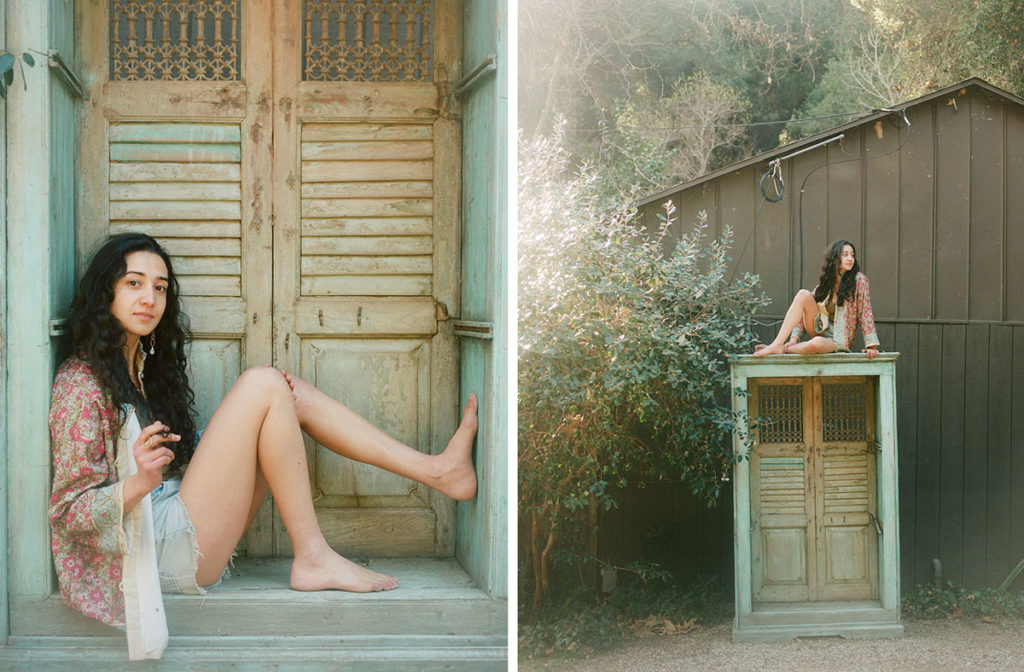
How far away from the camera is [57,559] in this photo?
7.67 ft

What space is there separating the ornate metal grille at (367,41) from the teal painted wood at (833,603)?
157 centimetres

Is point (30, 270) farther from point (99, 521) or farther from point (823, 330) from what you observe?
point (823, 330)

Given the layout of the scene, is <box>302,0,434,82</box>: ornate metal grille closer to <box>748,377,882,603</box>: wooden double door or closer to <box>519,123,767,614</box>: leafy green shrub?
<box>519,123,767,614</box>: leafy green shrub

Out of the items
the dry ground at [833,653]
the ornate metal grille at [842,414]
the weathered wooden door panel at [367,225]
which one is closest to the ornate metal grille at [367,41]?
the weathered wooden door panel at [367,225]

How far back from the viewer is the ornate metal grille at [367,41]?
8.95 ft

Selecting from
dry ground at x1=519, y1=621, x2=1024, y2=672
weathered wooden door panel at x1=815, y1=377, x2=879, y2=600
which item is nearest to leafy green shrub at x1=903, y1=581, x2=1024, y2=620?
A: dry ground at x1=519, y1=621, x2=1024, y2=672

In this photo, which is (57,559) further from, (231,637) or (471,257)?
(471,257)

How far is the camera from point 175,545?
2381 mm

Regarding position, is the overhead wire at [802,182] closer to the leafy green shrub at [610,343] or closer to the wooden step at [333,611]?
the leafy green shrub at [610,343]

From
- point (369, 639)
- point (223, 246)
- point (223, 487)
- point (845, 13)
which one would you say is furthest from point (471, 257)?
point (845, 13)

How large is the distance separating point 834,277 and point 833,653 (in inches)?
54.1

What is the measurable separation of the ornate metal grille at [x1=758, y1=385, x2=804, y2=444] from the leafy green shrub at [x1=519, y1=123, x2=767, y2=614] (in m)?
0.15

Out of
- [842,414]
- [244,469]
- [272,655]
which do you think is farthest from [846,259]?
[272,655]

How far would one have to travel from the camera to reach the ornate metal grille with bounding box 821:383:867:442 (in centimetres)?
314
